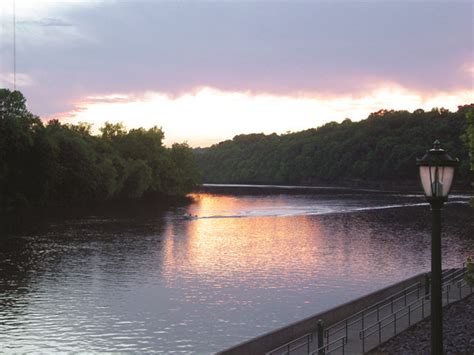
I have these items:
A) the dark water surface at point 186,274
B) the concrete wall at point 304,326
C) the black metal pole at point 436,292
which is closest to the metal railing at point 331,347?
the concrete wall at point 304,326

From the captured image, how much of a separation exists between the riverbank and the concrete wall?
12.2 feet

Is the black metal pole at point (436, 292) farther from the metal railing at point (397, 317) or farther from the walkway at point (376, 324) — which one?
the metal railing at point (397, 317)

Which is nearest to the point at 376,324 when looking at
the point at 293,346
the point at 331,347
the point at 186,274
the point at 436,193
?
the point at 331,347

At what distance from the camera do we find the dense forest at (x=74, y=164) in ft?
351

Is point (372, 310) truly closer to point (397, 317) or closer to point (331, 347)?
point (397, 317)

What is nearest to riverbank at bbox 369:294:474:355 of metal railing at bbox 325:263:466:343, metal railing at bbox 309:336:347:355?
metal railing at bbox 309:336:347:355

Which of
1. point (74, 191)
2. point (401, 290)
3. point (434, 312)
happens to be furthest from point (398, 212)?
point (434, 312)

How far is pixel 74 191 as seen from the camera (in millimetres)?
122250

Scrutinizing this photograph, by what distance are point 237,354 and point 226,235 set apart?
58.1 m

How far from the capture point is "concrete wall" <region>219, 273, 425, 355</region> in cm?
2314

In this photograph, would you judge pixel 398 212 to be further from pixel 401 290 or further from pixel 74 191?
pixel 401 290

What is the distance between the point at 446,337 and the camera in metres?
25.9

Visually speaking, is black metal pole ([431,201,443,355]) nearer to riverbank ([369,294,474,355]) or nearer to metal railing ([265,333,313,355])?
metal railing ([265,333,313,355])

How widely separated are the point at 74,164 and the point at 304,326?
3951 inches
